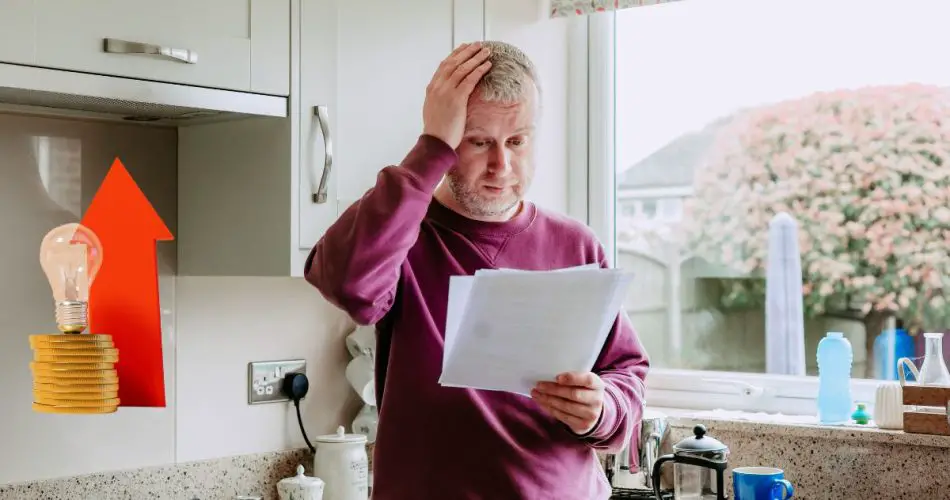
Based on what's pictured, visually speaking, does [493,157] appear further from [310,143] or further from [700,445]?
[700,445]

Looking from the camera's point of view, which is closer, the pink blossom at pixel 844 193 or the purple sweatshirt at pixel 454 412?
the purple sweatshirt at pixel 454 412

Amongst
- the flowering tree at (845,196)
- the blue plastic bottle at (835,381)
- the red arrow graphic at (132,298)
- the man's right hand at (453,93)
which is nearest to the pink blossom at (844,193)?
the flowering tree at (845,196)

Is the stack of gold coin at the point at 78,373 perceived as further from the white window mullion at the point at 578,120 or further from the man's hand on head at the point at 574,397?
the white window mullion at the point at 578,120

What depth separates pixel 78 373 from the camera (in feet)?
6.11

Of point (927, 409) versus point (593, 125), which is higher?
point (593, 125)

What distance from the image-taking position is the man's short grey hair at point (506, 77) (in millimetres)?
1569

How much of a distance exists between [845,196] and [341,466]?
1.30 m

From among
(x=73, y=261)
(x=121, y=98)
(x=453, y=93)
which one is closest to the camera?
(x=453, y=93)

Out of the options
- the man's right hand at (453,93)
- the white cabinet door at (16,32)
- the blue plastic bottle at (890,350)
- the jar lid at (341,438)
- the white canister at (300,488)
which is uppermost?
the white cabinet door at (16,32)

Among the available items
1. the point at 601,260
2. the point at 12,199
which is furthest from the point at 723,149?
the point at 12,199

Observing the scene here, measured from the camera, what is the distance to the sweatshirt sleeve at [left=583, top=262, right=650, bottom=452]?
1.55 meters

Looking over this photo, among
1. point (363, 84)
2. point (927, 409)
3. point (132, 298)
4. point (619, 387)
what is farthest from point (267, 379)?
point (927, 409)

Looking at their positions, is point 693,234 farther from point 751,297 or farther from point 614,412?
point 614,412

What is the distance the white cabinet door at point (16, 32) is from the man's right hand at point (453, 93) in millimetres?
640
